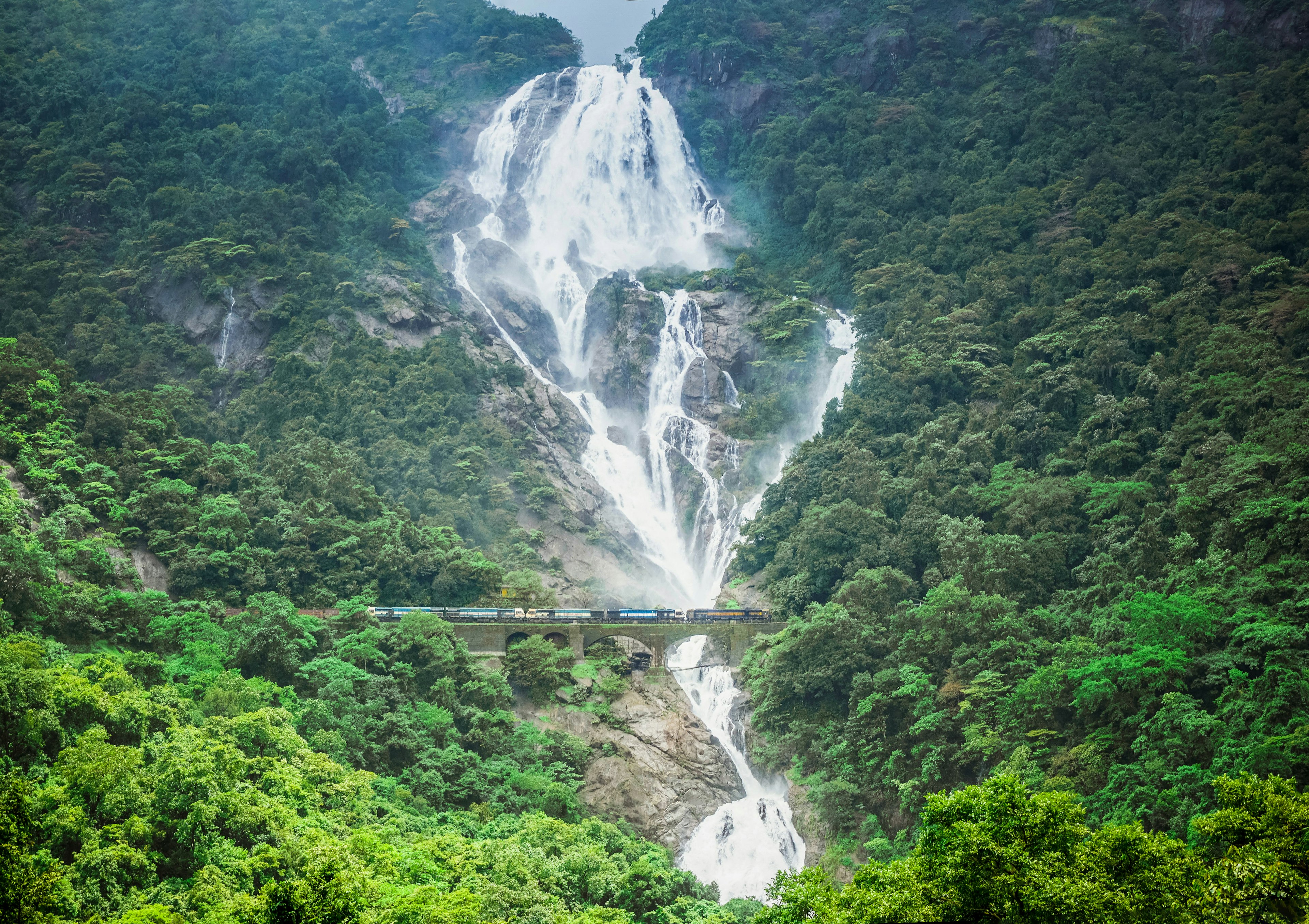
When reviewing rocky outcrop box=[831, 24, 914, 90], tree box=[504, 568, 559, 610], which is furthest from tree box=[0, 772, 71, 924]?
rocky outcrop box=[831, 24, 914, 90]

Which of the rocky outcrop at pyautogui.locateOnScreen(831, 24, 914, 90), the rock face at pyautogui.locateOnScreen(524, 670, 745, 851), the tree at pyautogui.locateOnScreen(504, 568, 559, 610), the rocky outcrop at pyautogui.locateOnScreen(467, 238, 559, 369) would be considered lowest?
the rock face at pyautogui.locateOnScreen(524, 670, 745, 851)

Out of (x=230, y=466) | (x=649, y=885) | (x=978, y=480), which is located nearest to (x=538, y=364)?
(x=230, y=466)

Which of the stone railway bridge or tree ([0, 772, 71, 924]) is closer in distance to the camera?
tree ([0, 772, 71, 924])

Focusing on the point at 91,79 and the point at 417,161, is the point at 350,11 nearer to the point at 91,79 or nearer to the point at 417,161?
the point at 417,161

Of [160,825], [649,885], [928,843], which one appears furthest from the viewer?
[649,885]

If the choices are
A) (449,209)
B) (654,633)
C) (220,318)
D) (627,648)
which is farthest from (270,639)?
(449,209)

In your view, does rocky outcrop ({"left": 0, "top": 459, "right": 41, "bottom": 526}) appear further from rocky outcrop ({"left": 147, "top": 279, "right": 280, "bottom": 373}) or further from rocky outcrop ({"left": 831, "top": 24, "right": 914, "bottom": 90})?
rocky outcrop ({"left": 831, "top": 24, "right": 914, "bottom": 90})
